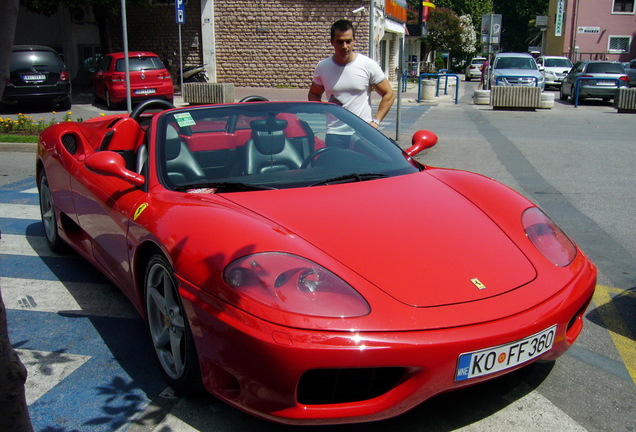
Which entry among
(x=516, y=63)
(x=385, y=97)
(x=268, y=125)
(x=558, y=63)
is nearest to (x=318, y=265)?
(x=268, y=125)

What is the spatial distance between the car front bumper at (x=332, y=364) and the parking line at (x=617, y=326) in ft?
3.86

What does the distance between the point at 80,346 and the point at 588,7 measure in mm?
54510

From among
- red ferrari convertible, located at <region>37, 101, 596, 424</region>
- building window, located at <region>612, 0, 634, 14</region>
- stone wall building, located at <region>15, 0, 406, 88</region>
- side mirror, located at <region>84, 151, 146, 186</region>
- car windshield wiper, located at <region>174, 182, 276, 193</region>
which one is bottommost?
red ferrari convertible, located at <region>37, 101, 596, 424</region>

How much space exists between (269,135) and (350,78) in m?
2.26

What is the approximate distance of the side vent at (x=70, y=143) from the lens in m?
4.74

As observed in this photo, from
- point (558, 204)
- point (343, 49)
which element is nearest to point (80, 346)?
point (343, 49)

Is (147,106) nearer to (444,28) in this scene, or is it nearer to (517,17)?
(444,28)

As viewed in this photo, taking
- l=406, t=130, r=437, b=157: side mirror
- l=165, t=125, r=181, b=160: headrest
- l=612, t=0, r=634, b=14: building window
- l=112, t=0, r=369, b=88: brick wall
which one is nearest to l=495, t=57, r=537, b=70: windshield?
l=112, t=0, r=369, b=88: brick wall

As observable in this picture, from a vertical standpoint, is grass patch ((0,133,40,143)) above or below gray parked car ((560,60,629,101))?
below

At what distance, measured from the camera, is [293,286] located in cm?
254

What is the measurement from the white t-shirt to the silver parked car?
18400mm

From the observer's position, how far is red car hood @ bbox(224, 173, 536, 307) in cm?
268

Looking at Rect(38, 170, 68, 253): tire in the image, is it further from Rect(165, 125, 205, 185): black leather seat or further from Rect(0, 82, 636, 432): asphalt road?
Rect(165, 125, 205, 185): black leather seat

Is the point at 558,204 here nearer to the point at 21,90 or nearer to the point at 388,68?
the point at 21,90
